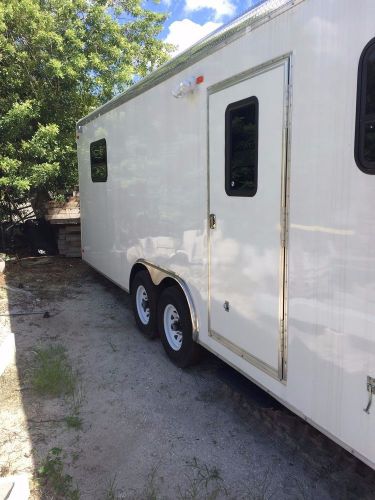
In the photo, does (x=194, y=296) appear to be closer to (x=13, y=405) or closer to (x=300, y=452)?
(x=300, y=452)

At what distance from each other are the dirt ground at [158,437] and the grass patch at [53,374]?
0.07m

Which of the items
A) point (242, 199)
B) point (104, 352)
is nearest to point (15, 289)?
point (104, 352)

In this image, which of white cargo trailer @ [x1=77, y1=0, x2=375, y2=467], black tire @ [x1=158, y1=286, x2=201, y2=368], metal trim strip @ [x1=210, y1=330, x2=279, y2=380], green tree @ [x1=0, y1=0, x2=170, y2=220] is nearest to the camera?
white cargo trailer @ [x1=77, y1=0, x2=375, y2=467]

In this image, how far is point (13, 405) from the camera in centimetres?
371

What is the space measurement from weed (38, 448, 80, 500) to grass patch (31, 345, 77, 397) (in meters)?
0.93

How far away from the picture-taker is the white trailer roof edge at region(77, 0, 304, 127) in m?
2.66

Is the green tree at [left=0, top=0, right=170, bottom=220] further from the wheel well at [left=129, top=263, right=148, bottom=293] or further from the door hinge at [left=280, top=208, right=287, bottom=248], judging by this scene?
the door hinge at [left=280, top=208, right=287, bottom=248]

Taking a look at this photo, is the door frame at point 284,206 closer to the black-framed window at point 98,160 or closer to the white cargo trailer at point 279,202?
the white cargo trailer at point 279,202

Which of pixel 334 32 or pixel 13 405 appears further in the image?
pixel 13 405

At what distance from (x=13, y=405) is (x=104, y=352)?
129 cm

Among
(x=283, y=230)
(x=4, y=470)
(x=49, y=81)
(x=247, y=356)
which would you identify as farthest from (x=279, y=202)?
(x=49, y=81)

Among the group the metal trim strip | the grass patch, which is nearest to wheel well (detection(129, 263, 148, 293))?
the grass patch

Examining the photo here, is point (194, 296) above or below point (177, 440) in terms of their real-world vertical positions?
above

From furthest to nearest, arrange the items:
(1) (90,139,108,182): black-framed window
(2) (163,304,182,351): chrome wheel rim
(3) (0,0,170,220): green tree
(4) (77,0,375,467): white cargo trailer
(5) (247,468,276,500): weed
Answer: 1. (3) (0,0,170,220): green tree
2. (1) (90,139,108,182): black-framed window
3. (2) (163,304,182,351): chrome wheel rim
4. (5) (247,468,276,500): weed
5. (4) (77,0,375,467): white cargo trailer
